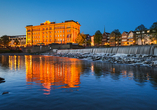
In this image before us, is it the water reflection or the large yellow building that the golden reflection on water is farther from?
the large yellow building

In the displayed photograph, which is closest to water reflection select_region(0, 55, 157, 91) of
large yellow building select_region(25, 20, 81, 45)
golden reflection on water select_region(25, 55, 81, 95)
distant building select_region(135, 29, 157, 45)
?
golden reflection on water select_region(25, 55, 81, 95)

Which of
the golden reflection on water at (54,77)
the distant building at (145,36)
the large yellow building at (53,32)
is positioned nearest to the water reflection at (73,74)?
the golden reflection on water at (54,77)

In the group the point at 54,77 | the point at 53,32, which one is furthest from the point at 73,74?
the point at 53,32

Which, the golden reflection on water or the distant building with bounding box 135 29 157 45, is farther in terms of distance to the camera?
the distant building with bounding box 135 29 157 45

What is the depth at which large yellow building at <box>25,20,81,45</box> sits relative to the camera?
138000 millimetres

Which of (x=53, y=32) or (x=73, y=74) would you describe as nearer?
(x=73, y=74)

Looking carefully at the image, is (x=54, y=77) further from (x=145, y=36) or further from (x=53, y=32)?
(x=53, y=32)

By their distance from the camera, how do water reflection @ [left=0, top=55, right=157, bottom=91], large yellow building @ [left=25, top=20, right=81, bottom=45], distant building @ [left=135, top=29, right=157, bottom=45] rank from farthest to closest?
large yellow building @ [left=25, top=20, right=81, bottom=45]
distant building @ [left=135, top=29, right=157, bottom=45]
water reflection @ [left=0, top=55, right=157, bottom=91]

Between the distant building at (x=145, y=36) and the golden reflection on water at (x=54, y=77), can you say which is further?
the distant building at (x=145, y=36)

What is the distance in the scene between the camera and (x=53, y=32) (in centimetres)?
14550

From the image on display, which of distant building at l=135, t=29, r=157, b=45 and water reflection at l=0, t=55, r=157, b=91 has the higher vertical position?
distant building at l=135, t=29, r=157, b=45

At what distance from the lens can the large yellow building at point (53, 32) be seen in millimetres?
138000

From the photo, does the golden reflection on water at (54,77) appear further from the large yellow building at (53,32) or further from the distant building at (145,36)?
the large yellow building at (53,32)

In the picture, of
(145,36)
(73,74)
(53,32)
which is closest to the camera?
(73,74)
